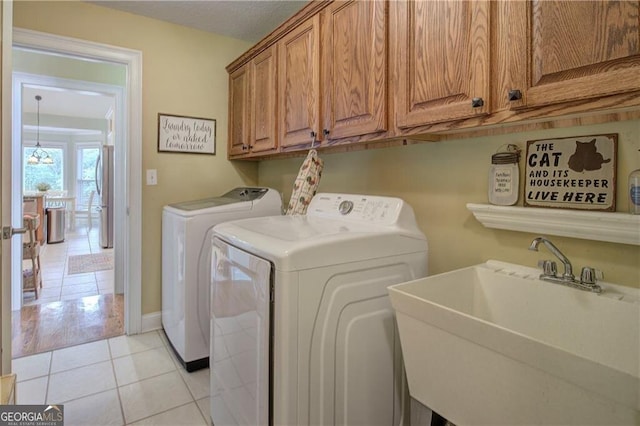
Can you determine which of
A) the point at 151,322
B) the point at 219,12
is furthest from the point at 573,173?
the point at 151,322

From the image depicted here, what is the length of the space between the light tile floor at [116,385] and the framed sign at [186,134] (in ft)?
4.84

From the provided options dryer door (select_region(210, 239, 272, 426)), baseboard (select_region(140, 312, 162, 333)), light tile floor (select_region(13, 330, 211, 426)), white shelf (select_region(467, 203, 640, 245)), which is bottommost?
light tile floor (select_region(13, 330, 211, 426))

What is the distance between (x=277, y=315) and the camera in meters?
1.07

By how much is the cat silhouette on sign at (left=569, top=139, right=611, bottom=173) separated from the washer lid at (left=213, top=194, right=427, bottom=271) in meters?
0.57

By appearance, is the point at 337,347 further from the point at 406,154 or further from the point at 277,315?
the point at 406,154

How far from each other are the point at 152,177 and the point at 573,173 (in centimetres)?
257

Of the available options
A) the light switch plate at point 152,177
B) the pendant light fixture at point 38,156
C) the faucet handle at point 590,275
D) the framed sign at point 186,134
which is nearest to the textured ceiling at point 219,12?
the framed sign at point 186,134

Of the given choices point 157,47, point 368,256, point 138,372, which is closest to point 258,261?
point 368,256

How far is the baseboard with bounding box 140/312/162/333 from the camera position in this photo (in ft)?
A: 8.54

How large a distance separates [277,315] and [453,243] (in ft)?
2.84

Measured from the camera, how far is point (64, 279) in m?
3.94

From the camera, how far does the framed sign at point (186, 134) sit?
8.55ft

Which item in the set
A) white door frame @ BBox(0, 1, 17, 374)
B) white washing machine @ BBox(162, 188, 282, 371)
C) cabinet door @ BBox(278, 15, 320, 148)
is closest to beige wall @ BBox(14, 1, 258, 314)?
white washing machine @ BBox(162, 188, 282, 371)

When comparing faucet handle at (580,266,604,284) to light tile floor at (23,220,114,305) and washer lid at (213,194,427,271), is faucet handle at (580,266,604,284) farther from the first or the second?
light tile floor at (23,220,114,305)
